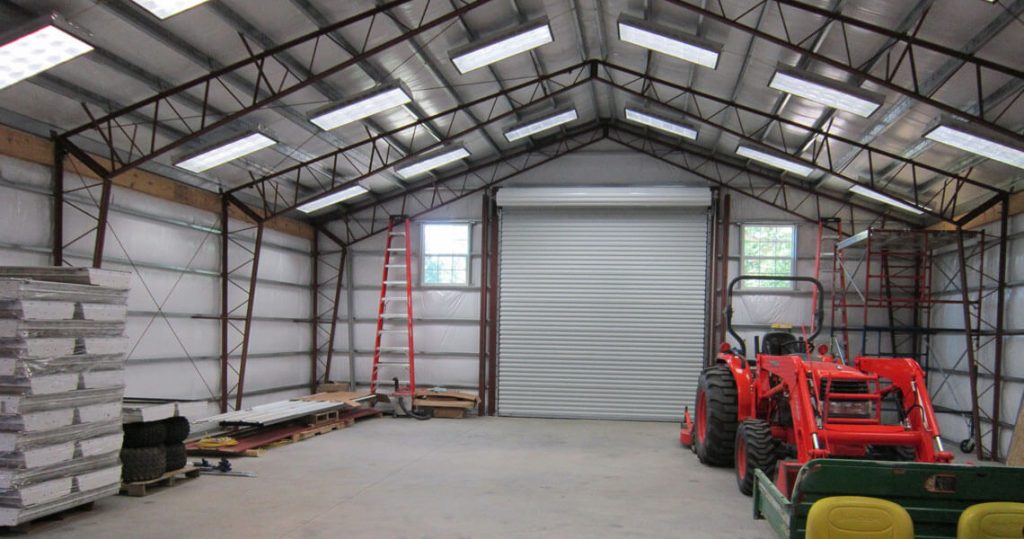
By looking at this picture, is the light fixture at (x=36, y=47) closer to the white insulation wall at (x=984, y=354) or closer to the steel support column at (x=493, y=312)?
the steel support column at (x=493, y=312)

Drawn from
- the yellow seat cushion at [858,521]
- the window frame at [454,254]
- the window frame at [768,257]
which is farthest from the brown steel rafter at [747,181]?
the yellow seat cushion at [858,521]

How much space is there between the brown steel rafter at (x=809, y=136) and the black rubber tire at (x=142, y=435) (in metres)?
8.92

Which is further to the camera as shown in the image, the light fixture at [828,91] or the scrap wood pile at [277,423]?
the scrap wood pile at [277,423]

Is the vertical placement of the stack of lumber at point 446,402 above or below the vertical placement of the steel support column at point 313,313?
below

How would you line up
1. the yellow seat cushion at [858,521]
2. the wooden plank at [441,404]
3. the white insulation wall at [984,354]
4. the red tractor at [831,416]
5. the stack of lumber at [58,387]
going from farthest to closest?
the wooden plank at [441,404], the white insulation wall at [984,354], the red tractor at [831,416], the stack of lumber at [58,387], the yellow seat cushion at [858,521]

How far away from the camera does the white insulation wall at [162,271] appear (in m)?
9.59

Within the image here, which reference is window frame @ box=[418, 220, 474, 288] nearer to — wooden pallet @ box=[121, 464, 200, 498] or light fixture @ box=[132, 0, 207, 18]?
wooden pallet @ box=[121, 464, 200, 498]

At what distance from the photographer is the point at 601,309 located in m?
16.5

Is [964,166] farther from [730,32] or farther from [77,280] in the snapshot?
[77,280]

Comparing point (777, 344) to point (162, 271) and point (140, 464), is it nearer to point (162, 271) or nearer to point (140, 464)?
point (140, 464)

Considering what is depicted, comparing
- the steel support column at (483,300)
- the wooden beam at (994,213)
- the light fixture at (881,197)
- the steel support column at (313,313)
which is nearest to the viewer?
the wooden beam at (994,213)

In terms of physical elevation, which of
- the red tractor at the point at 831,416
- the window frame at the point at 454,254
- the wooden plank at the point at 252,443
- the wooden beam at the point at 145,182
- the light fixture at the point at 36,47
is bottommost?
the wooden plank at the point at 252,443

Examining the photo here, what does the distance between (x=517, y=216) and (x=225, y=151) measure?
7466 millimetres

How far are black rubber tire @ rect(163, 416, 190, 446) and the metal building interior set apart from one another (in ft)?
1.97
